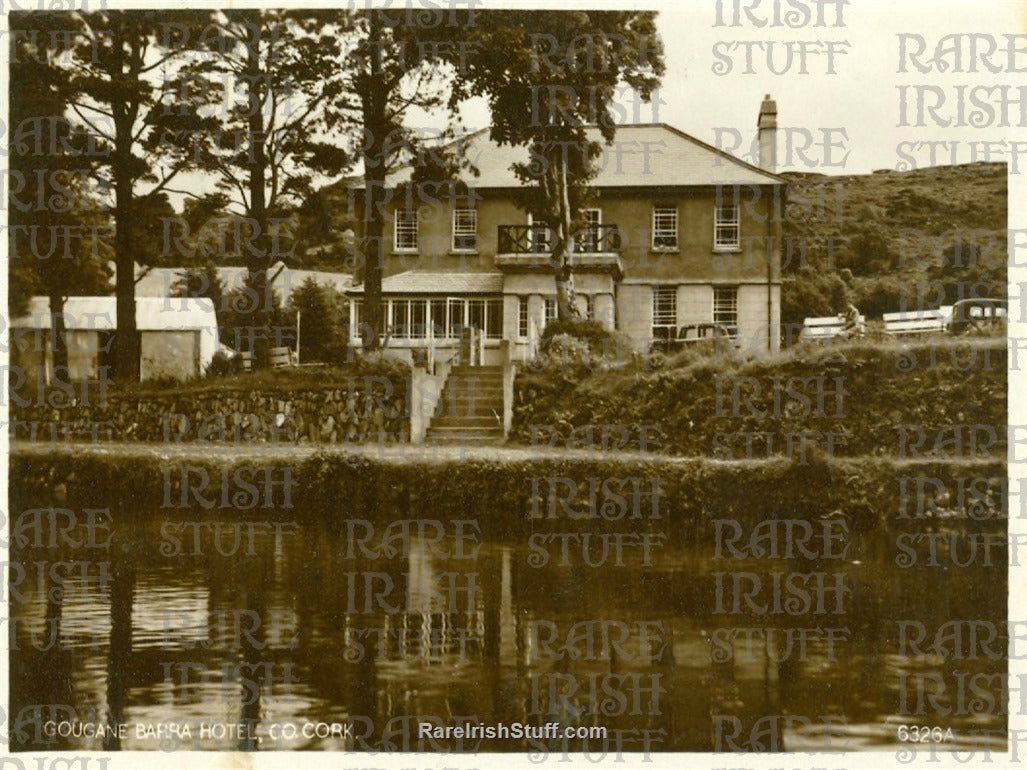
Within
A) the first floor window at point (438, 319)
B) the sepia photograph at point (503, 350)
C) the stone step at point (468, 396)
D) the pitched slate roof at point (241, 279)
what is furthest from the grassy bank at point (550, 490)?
the pitched slate roof at point (241, 279)

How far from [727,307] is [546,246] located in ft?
4.00

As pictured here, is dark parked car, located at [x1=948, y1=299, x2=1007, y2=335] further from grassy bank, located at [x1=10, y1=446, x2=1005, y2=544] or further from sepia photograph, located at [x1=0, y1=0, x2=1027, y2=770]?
grassy bank, located at [x1=10, y1=446, x2=1005, y2=544]

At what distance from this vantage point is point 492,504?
6.33 m

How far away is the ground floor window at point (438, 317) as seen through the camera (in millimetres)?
6582

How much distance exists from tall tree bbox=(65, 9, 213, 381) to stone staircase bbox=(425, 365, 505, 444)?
76.7 inches

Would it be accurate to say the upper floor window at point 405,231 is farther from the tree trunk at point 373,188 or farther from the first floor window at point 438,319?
the first floor window at point 438,319

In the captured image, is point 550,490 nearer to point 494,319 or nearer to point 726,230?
point 494,319

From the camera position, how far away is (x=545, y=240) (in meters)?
6.68

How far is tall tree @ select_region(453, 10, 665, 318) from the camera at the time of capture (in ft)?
20.2

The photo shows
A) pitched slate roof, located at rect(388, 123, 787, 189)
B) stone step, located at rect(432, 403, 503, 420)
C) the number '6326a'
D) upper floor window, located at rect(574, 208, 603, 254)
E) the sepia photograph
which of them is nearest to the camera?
the number '6326a'

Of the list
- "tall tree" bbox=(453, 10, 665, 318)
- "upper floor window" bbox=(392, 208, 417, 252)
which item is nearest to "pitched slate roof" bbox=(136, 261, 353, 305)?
"upper floor window" bbox=(392, 208, 417, 252)

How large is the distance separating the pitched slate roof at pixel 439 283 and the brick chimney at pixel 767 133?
1784 millimetres

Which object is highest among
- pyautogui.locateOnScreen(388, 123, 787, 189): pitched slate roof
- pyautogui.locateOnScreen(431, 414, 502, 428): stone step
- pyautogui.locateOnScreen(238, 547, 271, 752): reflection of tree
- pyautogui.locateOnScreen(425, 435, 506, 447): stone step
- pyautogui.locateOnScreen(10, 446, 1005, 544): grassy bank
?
pyautogui.locateOnScreen(388, 123, 787, 189): pitched slate roof

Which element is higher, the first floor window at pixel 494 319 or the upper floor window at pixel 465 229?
the upper floor window at pixel 465 229
